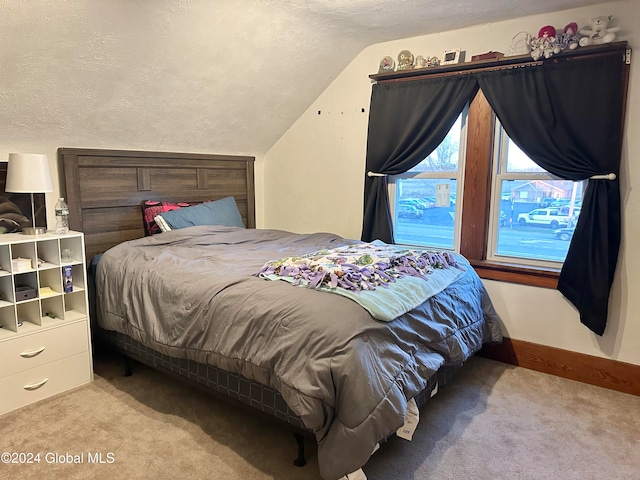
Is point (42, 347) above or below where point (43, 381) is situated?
above

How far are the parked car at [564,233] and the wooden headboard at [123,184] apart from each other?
2604 mm

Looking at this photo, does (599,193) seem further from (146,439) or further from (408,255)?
(146,439)

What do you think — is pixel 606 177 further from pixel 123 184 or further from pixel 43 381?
pixel 43 381

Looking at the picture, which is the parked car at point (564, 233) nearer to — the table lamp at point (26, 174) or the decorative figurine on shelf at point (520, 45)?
the decorative figurine on shelf at point (520, 45)

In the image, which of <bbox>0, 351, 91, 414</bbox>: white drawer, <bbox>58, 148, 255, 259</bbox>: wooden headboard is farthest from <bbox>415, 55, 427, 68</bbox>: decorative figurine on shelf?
<bbox>0, 351, 91, 414</bbox>: white drawer

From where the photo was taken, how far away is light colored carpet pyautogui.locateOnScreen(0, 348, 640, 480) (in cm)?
198

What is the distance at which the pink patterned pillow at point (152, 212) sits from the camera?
3.34 metres

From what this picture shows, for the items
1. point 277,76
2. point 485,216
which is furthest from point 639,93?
point 277,76

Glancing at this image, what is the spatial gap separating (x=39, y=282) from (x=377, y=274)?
2005mm

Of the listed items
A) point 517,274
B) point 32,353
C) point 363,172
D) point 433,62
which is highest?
point 433,62

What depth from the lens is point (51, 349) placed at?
259 centimetres

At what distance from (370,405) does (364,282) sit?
60 centimetres

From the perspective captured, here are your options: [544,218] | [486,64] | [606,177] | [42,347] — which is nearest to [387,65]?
[486,64]

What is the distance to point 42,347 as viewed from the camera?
2551 mm
